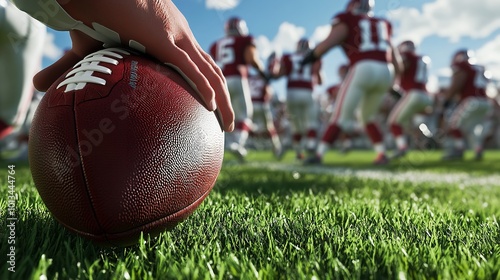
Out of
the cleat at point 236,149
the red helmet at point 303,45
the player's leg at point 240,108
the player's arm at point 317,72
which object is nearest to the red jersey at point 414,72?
the player's arm at point 317,72

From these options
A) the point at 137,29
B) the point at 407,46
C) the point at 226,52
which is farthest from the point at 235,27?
the point at 137,29

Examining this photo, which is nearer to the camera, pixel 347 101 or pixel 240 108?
pixel 347 101

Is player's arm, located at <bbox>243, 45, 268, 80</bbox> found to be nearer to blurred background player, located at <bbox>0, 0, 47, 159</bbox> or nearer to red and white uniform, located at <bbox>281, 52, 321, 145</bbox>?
red and white uniform, located at <bbox>281, 52, 321, 145</bbox>

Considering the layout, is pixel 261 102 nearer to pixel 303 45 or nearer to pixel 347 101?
pixel 303 45

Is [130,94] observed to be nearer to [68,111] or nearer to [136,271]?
[68,111]

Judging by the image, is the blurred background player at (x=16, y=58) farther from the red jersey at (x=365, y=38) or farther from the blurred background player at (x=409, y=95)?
the blurred background player at (x=409, y=95)

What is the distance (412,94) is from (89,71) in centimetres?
688

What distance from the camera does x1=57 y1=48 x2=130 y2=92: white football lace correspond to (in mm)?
1102

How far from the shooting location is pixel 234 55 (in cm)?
596

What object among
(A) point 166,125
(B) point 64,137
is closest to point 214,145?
(A) point 166,125

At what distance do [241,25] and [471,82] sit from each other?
5.23 m

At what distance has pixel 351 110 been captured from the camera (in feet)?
16.9

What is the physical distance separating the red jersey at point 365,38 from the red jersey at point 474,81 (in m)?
4.10

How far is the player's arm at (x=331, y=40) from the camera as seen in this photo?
4895mm
